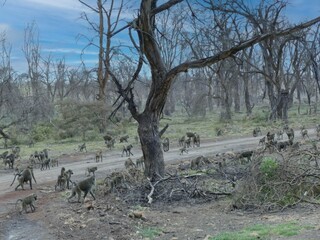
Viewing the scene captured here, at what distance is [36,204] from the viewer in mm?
12078

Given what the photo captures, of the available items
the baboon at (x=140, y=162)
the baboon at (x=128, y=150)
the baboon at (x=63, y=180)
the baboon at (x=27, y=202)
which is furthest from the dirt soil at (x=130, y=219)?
the baboon at (x=128, y=150)

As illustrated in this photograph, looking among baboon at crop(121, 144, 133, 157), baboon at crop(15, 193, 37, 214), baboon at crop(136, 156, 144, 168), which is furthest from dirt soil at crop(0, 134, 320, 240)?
baboon at crop(121, 144, 133, 157)

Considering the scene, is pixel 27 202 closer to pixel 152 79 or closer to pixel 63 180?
pixel 63 180

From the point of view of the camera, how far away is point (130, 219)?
10.2m

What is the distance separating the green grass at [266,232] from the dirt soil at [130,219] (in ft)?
0.69

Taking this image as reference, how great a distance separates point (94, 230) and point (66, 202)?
270 cm

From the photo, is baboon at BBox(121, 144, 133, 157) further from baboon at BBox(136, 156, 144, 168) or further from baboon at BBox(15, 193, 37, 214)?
baboon at BBox(15, 193, 37, 214)

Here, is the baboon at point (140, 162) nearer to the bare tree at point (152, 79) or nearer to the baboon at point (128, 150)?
the bare tree at point (152, 79)

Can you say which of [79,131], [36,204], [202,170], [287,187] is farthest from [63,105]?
[287,187]

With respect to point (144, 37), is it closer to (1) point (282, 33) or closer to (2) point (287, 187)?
(1) point (282, 33)

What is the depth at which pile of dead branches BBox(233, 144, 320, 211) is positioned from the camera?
1097 cm

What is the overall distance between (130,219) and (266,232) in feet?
10.5

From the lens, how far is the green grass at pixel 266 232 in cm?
784

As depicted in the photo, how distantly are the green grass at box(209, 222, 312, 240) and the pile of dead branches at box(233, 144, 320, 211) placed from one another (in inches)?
86.9
